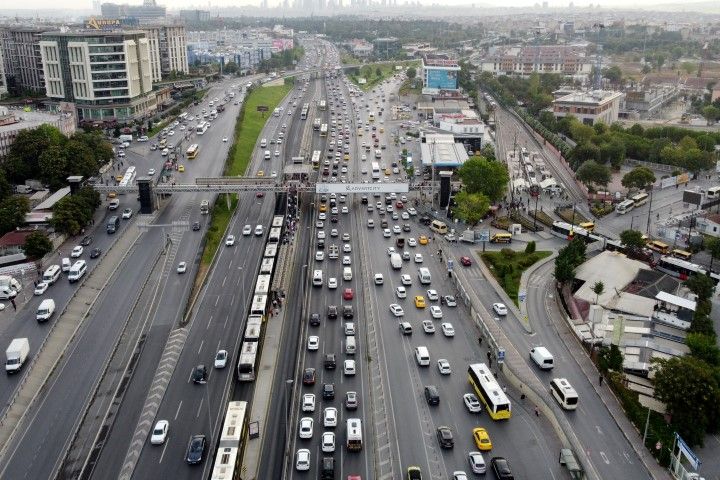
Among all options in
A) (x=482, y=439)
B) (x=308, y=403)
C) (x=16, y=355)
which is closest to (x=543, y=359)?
(x=482, y=439)

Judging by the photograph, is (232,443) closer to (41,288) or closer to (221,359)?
(221,359)

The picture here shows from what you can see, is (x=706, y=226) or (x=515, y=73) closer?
(x=706, y=226)

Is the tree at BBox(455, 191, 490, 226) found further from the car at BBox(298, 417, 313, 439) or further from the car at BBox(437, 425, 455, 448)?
the car at BBox(298, 417, 313, 439)

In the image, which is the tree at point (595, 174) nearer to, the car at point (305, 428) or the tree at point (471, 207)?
the tree at point (471, 207)

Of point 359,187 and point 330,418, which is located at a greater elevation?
A: point 359,187

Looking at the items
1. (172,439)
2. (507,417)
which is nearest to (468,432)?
(507,417)

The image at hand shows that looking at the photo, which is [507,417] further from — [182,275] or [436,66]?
[436,66]
